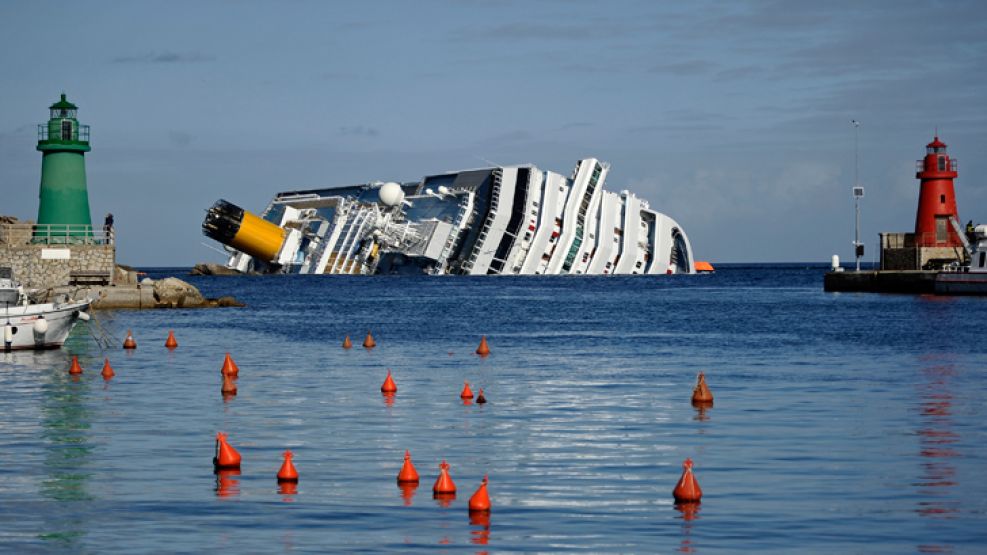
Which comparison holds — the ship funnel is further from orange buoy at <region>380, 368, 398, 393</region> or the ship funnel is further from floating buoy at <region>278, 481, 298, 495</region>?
floating buoy at <region>278, 481, 298, 495</region>

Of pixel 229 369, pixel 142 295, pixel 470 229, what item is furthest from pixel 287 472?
pixel 470 229

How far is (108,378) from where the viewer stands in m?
33.8

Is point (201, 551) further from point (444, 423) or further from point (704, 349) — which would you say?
point (704, 349)

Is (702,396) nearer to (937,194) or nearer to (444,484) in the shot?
(444,484)

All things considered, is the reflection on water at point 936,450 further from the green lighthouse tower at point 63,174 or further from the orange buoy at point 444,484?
the green lighthouse tower at point 63,174

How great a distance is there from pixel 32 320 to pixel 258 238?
82141 millimetres

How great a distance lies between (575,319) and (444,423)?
123ft

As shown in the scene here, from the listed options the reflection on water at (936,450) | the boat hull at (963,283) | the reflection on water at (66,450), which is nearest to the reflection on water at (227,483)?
the reflection on water at (66,450)

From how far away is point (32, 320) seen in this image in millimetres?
38969

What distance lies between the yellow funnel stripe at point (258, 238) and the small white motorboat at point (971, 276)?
200ft

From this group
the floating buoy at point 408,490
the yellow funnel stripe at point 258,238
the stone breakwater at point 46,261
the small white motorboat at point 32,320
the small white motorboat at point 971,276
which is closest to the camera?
the floating buoy at point 408,490

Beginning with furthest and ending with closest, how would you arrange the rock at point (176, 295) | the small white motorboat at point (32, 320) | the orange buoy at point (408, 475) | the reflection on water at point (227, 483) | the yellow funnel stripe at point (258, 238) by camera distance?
the yellow funnel stripe at point (258, 238) < the rock at point (176, 295) < the small white motorboat at point (32, 320) < the orange buoy at point (408, 475) < the reflection on water at point (227, 483)

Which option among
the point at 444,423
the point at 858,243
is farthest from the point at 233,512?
the point at 858,243

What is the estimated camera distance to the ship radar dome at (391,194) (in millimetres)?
116250
